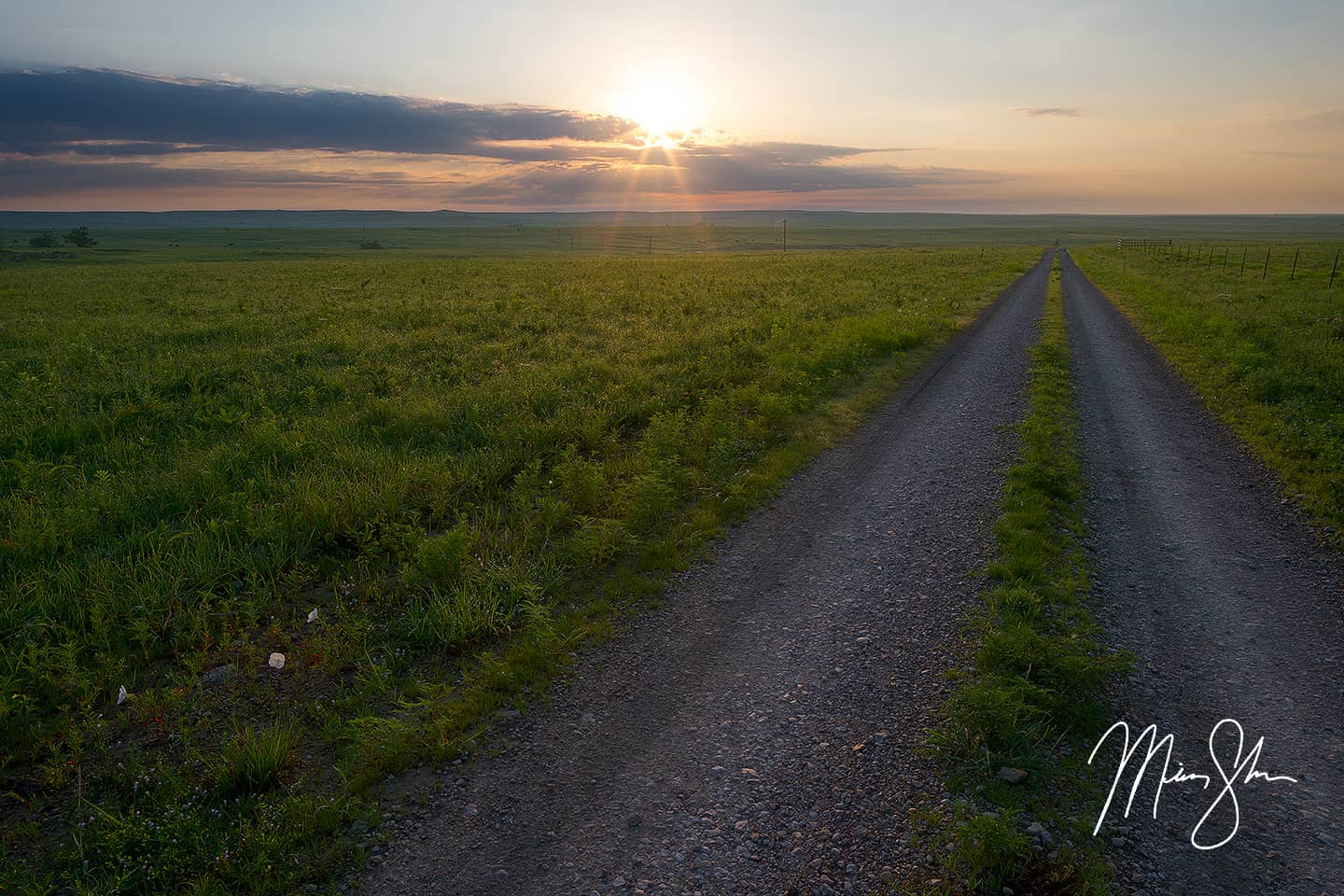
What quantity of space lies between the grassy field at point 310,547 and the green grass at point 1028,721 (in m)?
3.32

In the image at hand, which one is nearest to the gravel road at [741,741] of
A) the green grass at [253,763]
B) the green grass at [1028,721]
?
the green grass at [1028,721]

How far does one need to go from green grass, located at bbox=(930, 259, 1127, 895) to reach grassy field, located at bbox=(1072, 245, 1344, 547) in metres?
4.07

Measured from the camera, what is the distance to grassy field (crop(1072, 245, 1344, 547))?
34.9ft

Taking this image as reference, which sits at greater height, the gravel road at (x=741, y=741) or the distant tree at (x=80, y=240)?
the gravel road at (x=741, y=741)

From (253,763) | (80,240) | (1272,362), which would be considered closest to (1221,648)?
(253,763)

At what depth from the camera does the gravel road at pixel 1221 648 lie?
13.8ft

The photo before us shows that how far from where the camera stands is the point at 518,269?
182ft

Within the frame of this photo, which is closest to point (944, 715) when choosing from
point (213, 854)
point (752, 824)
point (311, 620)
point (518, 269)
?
point (752, 824)
